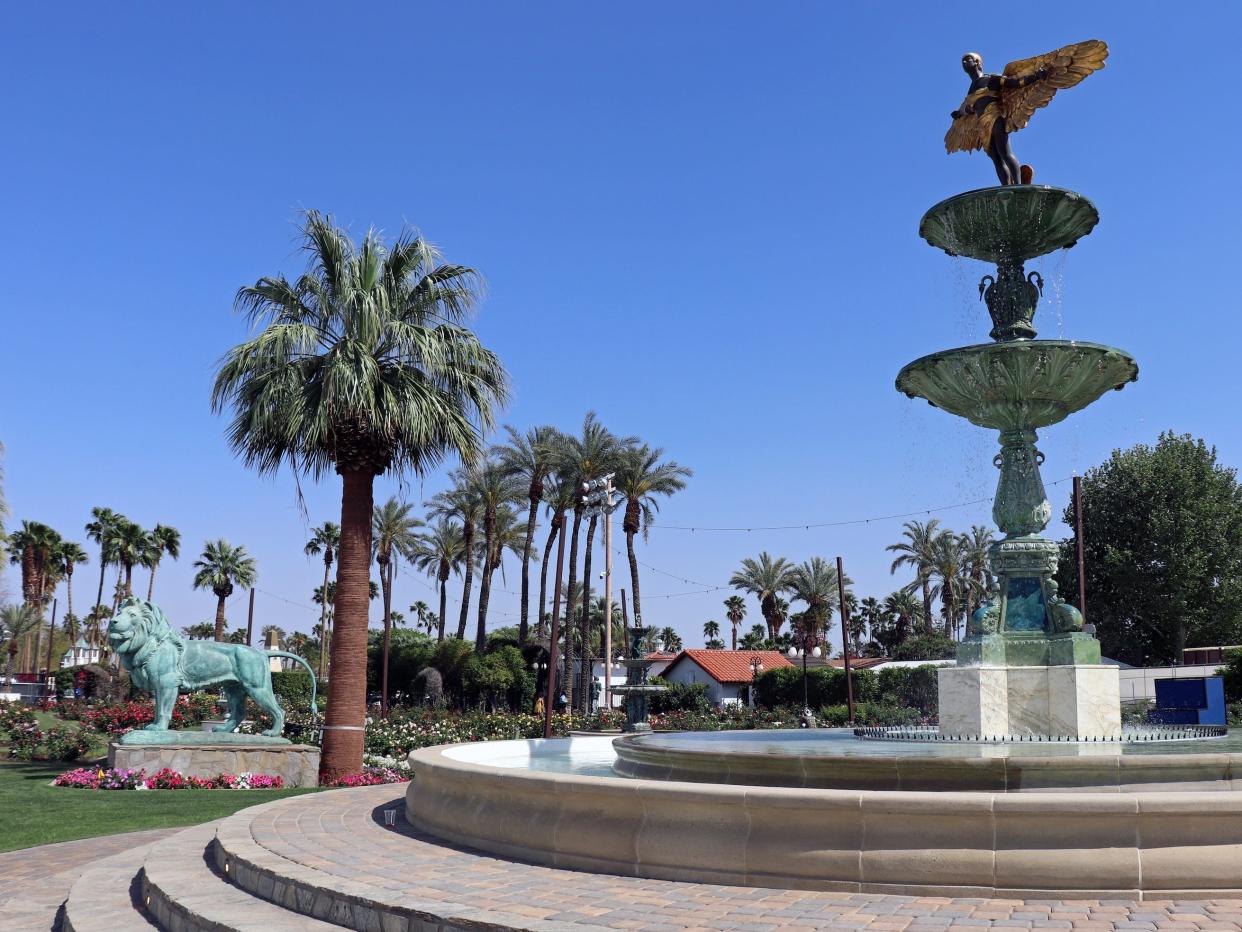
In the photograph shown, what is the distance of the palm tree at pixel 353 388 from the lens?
17.4 m

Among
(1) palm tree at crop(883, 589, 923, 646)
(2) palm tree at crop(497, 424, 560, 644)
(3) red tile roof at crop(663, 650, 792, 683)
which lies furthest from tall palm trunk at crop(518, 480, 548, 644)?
(1) palm tree at crop(883, 589, 923, 646)

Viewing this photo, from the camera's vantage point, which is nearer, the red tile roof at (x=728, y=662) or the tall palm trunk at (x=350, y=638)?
the tall palm trunk at (x=350, y=638)

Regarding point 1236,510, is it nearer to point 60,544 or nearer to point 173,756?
point 173,756

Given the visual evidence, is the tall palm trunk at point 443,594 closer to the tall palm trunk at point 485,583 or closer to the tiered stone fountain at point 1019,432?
the tall palm trunk at point 485,583

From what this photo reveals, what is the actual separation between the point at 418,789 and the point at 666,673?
62.9 metres

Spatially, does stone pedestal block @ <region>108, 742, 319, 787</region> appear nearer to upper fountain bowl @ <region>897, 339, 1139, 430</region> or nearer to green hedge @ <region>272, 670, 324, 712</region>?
upper fountain bowl @ <region>897, 339, 1139, 430</region>

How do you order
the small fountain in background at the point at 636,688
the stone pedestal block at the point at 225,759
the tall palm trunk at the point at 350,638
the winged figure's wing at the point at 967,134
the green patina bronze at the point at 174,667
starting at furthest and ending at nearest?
1. the small fountain in background at the point at 636,688
2. the tall palm trunk at the point at 350,638
3. the green patina bronze at the point at 174,667
4. the stone pedestal block at the point at 225,759
5. the winged figure's wing at the point at 967,134

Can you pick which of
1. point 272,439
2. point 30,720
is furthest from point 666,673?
point 272,439

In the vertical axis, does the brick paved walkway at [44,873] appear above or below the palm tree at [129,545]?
below

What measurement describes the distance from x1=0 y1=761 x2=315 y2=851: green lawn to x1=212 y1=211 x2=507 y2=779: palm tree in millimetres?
2894

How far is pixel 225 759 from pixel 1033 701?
12.4 m

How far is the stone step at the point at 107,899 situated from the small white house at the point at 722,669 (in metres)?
53.7

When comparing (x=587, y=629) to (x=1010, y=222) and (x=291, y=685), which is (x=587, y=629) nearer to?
(x=291, y=685)

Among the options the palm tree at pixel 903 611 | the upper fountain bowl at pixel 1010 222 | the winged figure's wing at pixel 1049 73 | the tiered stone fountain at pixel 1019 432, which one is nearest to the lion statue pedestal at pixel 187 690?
the tiered stone fountain at pixel 1019 432
